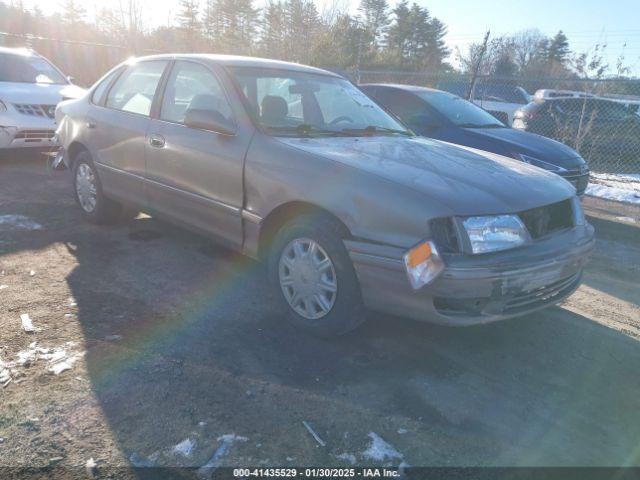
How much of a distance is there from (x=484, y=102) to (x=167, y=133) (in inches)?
575

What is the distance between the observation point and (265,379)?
2.83 meters

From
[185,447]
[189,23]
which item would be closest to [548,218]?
[185,447]

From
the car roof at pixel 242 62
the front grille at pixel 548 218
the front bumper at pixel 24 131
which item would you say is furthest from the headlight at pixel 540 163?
the front bumper at pixel 24 131

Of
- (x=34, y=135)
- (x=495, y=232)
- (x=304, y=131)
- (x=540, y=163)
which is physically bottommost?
(x=34, y=135)

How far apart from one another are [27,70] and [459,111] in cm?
707

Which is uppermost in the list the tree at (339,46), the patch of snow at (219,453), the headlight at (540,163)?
the tree at (339,46)

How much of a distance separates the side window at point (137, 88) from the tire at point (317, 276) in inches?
76.7

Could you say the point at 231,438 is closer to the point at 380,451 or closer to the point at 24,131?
the point at 380,451

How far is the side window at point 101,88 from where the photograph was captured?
5.06 m

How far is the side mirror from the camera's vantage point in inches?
142

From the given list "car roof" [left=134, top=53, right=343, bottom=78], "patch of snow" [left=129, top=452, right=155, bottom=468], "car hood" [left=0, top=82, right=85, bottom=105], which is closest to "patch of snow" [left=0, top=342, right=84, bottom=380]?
"patch of snow" [left=129, top=452, right=155, bottom=468]

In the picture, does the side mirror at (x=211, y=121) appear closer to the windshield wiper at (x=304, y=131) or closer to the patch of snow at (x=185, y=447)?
the windshield wiper at (x=304, y=131)

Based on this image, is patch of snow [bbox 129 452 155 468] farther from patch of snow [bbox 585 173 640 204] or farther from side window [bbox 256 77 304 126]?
patch of snow [bbox 585 173 640 204]

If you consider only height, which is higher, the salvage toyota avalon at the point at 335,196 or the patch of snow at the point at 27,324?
the salvage toyota avalon at the point at 335,196
